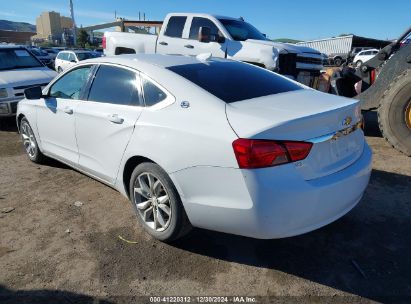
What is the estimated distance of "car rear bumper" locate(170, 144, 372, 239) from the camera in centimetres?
252

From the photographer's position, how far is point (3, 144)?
22.7ft

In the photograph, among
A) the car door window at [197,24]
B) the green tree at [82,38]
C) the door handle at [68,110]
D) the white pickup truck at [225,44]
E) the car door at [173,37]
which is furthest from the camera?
the green tree at [82,38]

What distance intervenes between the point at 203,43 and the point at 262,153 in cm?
676

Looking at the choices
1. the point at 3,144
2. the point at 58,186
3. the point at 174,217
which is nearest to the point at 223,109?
the point at 174,217

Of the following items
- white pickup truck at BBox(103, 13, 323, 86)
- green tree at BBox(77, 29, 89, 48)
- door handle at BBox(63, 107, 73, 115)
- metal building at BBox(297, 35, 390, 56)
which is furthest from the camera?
green tree at BBox(77, 29, 89, 48)

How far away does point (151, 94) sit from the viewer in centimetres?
334

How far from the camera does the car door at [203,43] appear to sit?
28.3 feet

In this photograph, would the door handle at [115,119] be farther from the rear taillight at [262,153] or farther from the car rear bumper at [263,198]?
the rear taillight at [262,153]

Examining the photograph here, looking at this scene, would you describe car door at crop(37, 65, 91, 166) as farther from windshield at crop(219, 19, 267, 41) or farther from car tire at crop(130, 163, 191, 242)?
windshield at crop(219, 19, 267, 41)

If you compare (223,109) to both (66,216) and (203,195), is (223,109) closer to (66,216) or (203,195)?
(203,195)

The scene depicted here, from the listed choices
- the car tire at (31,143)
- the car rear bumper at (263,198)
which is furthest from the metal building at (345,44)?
the car rear bumper at (263,198)

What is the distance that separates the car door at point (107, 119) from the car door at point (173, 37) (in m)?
5.44

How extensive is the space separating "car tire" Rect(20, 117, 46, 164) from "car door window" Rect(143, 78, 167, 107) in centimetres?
263

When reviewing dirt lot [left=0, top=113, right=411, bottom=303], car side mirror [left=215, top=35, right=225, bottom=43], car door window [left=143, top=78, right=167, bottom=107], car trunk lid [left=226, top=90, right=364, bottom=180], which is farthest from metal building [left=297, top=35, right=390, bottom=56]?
car door window [left=143, top=78, right=167, bottom=107]
